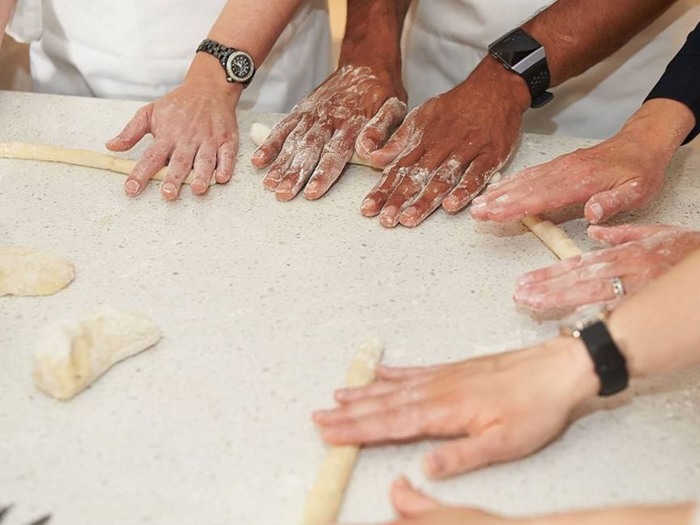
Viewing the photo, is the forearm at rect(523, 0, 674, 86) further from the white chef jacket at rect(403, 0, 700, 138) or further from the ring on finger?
the ring on finger

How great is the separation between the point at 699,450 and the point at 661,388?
118mm

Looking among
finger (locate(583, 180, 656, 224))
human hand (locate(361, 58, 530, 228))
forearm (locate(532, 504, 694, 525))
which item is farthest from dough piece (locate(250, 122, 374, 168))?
forearm (locate(532, 504, 694, 525))

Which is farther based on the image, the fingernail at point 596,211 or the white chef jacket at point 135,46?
the white chef jacket at point 135,46

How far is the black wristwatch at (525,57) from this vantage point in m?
1.71

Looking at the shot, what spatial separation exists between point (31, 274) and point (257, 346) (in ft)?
1.38

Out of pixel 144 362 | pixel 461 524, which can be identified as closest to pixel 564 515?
pixel 461 524

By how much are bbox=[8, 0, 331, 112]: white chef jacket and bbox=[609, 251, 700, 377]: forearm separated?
1.32 metres

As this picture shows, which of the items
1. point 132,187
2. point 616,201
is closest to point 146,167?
point 132,187

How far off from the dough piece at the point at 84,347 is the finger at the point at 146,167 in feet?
1.36

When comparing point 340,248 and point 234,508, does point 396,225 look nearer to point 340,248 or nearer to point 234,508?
point 340,248

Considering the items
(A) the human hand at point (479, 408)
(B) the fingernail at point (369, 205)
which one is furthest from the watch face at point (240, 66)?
(A) the human hand at point (479, 408)

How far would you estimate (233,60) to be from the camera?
176cm

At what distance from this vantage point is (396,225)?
148cm

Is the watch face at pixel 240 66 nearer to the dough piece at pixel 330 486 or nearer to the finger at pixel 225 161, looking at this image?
the finger at pixel 225 161
